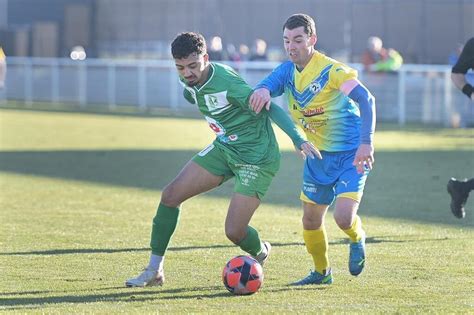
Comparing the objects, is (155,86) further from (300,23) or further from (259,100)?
(259,100)

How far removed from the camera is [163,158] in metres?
19.9

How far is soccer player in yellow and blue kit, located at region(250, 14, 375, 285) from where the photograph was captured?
851 centimetres

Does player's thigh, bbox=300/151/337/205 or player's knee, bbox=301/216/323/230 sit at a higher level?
player's thigh, bbox=300/151/337/205

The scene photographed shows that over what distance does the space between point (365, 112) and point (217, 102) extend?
113cm

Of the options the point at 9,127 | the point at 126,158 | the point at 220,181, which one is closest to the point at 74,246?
the point at 220,181

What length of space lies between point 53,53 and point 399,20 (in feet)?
45.9

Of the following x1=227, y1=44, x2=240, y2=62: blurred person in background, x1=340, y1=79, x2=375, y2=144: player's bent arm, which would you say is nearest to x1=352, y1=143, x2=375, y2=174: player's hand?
x1=340, y1=79, x2=375, y2=144: player's bent arm

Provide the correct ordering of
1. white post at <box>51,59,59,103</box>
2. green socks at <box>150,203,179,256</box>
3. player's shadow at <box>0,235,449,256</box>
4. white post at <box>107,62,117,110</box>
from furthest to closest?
white post at <box>51,59,59,103</box> < white post at <box>107,62,117,110</box> < player's shadow at <box>0,235,449,256</box> < green socks at <box>150,203,179,256</box>

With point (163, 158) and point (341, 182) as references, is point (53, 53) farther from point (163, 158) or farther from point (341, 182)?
point (341, 182)

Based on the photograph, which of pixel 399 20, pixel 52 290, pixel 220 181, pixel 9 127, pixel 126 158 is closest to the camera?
pixel 52 290

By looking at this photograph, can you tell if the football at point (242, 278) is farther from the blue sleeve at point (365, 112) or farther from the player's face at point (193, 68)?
the player's face at point (193, 68)

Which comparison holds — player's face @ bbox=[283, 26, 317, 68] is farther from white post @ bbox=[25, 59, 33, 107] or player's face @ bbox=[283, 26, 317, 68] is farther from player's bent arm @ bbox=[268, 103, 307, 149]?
white post @ bbox=[25, 59, 33, 107]

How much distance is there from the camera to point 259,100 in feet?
27.4

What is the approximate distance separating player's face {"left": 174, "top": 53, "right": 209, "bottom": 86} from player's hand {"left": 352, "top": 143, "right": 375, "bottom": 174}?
1313 mm
